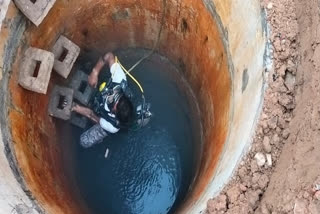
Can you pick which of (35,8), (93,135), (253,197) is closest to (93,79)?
(93,135)

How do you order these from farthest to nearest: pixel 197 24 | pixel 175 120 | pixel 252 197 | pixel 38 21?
pixel 175 120 → pixel 197 24 → pixel 38 21 → pixel 252 197

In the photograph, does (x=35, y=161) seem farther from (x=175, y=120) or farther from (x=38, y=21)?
(x=175, y=120)

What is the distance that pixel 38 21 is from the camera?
13.9ft

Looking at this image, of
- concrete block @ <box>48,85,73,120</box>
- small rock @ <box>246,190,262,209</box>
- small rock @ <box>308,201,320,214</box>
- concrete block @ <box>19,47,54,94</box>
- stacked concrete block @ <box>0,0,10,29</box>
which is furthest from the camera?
concrete block @ <box>48,85,73,120</box>

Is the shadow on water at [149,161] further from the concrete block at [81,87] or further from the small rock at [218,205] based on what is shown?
the small rock at [218,205]

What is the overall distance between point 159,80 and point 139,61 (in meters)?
0.42

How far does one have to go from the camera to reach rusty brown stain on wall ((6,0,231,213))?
4.18 m

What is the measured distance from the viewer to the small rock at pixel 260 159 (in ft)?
10.9

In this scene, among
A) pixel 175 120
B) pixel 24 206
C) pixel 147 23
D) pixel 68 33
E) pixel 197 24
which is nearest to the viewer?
pixel 24 206

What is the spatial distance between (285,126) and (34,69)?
8.99 ft

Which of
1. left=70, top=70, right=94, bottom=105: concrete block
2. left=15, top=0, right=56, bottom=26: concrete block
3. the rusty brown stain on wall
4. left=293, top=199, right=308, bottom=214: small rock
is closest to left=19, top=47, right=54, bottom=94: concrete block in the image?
the rusty brown stain on wall

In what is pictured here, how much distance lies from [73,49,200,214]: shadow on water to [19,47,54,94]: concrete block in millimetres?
1232

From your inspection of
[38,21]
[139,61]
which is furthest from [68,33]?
[139,61]

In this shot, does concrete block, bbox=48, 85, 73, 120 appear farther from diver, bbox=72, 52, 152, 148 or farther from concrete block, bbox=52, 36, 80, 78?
concrete block, bbox=52, 36, 80, 78
